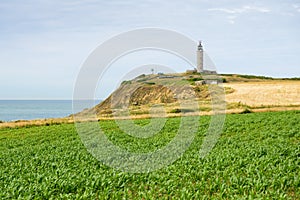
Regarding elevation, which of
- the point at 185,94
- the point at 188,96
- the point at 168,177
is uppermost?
the point at 185,94

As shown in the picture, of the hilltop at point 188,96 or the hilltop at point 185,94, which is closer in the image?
the hilltop at point 185,94

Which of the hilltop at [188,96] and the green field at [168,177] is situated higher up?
the hilltop at [188,96]

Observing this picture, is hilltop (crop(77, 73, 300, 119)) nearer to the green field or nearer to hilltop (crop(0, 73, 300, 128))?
hilltop (crop(0, 73, 300, 128))

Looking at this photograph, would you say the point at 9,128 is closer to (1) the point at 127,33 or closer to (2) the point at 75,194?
(1) the point at 127,33

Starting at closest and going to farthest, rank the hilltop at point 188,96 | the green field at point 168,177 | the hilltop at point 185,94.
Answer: the green field at point 168,177
the hilltop at point 185,94
the hilltop at point 188,96

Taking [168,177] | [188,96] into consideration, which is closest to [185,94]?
[188,96]

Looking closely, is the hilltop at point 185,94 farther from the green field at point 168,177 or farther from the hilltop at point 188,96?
the green field at point 168,177

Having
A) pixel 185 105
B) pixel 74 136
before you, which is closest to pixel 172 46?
pixel 74 136

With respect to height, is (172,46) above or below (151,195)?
above

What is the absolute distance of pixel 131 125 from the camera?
3616 centimetres

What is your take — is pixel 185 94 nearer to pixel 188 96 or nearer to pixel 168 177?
pixel 188 96

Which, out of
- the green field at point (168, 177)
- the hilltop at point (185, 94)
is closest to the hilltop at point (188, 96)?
the hilltop at point (185, 94)

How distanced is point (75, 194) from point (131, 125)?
24.0 m

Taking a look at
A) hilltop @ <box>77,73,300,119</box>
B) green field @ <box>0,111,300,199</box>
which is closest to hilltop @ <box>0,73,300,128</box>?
hilltop @ <box>77,73,300,119</box>
